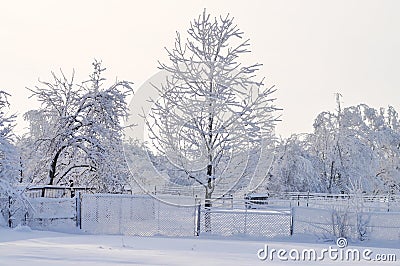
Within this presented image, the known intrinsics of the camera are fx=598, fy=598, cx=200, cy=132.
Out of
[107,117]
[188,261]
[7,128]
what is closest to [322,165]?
[107,117]

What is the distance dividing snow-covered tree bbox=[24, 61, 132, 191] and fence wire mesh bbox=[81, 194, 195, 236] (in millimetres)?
6059

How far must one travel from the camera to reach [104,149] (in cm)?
Answer: 2517

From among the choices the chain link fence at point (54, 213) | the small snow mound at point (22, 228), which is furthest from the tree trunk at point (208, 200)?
the small snow mound at point (22, 228)

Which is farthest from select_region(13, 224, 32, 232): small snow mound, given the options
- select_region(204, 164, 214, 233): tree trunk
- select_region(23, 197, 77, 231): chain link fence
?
select_region(204, 164, 214, 233): tree trunk

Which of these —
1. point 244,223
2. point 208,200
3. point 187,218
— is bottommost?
point 244,223

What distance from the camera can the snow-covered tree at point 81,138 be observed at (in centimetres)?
2512

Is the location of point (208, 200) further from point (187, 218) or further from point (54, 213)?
point (54, 213)

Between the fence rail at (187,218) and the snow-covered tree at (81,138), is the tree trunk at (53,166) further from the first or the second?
the fence rail at (187,218)

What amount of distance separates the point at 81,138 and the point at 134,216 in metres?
7.52

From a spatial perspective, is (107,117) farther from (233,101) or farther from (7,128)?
(233,101)

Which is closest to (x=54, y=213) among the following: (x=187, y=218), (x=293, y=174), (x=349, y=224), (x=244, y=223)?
(x=187, y=218)

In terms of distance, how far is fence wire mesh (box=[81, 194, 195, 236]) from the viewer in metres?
18.5

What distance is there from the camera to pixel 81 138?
25.2 m

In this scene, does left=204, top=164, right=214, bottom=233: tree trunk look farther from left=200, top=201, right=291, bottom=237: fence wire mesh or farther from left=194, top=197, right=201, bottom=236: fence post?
left=194, top=197, right=201, bottom=236: fence post
